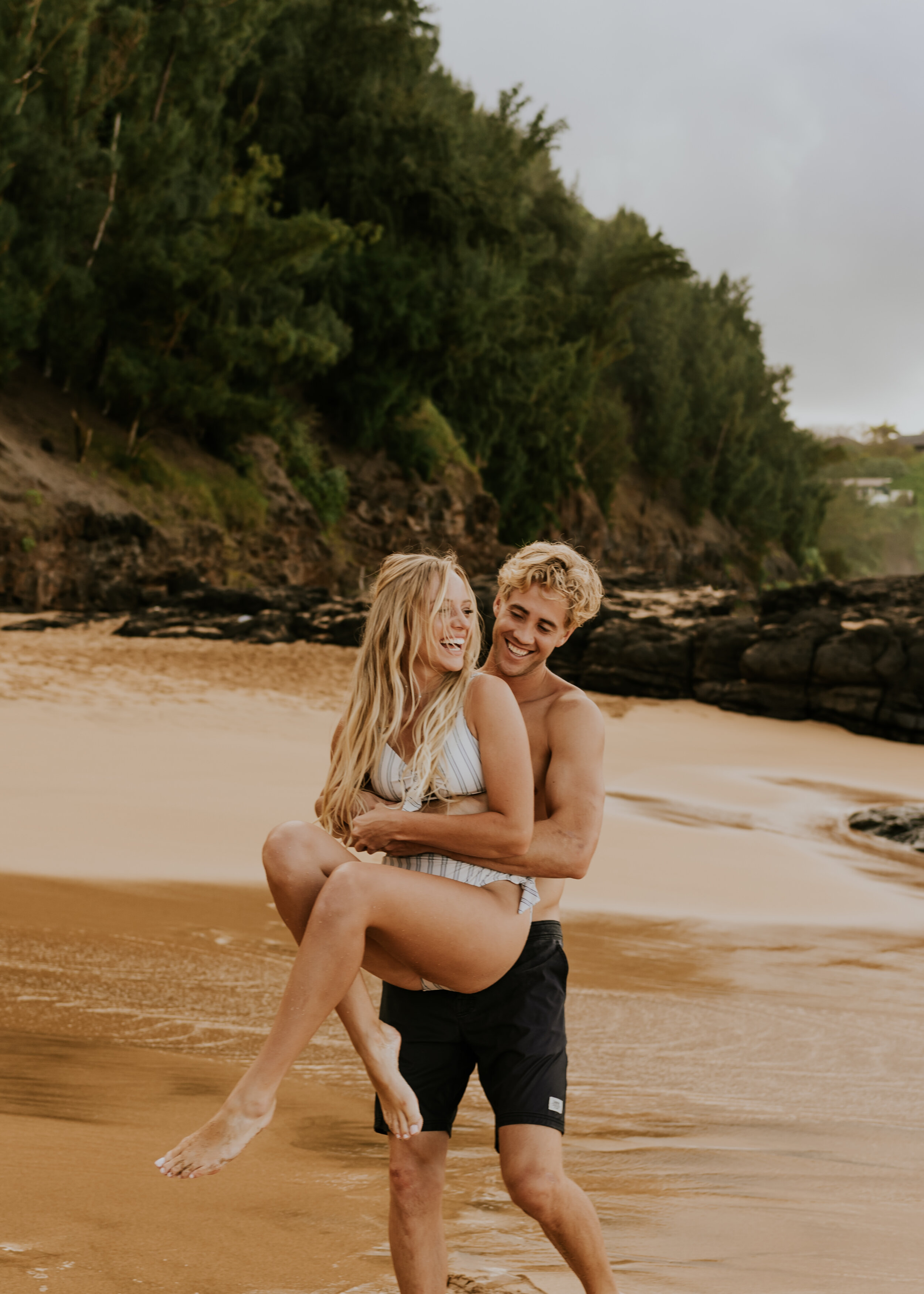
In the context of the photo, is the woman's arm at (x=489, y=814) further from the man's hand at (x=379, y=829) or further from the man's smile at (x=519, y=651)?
the man's smile at (x=519, y=651)

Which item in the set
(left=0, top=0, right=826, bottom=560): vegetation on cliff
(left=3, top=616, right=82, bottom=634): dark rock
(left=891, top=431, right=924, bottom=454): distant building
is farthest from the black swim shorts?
(left=891, top=431, right=924, bottom=454): distant building

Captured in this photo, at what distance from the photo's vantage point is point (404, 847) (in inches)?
86.6

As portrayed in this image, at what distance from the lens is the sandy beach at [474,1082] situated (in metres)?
2.66

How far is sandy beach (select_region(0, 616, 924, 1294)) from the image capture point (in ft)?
8.71

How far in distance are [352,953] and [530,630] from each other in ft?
2.60

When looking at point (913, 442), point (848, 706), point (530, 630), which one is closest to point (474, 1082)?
point (530, 630)

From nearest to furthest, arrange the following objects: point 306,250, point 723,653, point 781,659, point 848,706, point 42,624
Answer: point 848,706, point 781,659, point 723,653, point 42,624, point 306,250

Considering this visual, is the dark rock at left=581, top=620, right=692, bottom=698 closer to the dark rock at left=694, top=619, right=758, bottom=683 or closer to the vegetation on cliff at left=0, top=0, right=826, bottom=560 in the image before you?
the dark rock at left=694, top=619, right=758, bottom=683

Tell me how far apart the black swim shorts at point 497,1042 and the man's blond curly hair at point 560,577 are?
2.29ft

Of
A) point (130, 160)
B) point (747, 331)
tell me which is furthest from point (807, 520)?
point (130, 160)

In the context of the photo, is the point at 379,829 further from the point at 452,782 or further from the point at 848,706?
the point at 848,706

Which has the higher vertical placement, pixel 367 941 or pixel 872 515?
pixel 872 515

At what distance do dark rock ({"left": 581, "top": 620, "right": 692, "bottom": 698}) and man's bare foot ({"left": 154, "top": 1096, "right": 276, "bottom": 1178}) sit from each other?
45.7 ft

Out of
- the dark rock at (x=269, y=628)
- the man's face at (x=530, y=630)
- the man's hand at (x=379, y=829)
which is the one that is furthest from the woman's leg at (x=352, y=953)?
the dark rock at (x=269, y=628)
